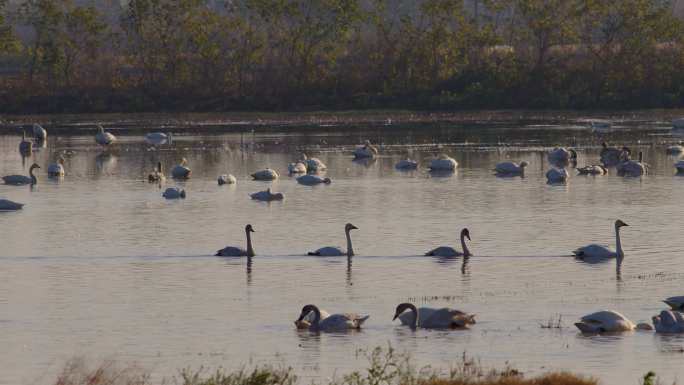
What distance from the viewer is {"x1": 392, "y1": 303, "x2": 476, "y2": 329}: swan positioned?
22.6 metres

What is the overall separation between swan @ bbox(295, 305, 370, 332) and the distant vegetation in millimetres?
64791

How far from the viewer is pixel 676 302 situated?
2345cm

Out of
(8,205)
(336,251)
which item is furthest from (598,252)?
(8,205)

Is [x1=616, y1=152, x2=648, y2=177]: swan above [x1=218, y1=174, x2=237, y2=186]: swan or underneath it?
above

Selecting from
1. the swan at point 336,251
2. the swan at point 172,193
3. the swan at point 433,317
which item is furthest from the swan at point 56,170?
the swan at point 433,317

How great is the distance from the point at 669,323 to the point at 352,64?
69539mm

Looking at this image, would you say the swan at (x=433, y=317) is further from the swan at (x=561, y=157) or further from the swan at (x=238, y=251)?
the swan at (x=561, y=157)

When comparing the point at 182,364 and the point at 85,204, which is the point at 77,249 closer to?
the point at 85,204

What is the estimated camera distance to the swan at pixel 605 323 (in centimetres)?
2175

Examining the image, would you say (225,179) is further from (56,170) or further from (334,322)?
(334,322)

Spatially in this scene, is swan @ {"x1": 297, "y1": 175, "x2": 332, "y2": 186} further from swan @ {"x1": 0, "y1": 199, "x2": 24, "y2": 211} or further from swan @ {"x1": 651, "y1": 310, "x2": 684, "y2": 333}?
swan @ {"x1": 651, "y1": 310, "x2": 684, "y2": 333}

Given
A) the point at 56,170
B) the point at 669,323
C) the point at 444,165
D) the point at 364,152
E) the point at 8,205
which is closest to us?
the point at 669,323

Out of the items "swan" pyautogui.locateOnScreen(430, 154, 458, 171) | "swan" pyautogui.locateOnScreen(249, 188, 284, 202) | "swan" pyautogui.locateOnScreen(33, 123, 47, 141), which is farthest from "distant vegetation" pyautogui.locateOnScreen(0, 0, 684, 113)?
"swan" pyautogui.locateOnScreen(249, 188, 284, 202)

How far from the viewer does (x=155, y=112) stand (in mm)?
88750
